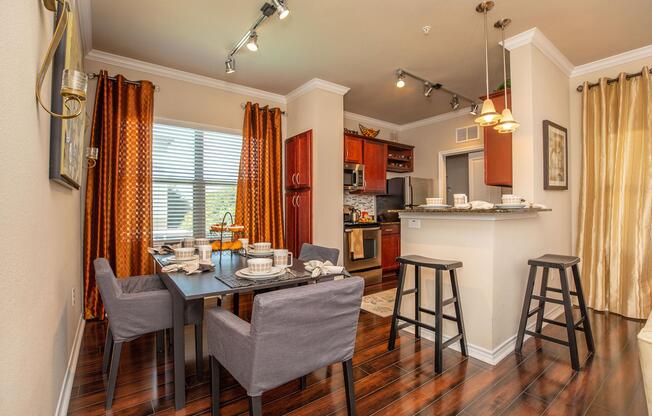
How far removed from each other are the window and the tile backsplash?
203 centimetres

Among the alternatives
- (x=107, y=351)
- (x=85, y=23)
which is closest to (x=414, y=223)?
(x=107, y=351)

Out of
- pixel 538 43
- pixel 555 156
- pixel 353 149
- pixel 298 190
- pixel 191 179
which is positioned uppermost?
pixel 538 43

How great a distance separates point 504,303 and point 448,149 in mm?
3521

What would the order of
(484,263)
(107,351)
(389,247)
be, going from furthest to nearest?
1. (389,247)
2. (484,263)
3. (107,351)

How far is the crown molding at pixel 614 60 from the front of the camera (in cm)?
317

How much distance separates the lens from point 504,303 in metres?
2.43

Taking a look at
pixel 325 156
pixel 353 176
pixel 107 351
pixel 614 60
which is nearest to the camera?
pixel 107 351

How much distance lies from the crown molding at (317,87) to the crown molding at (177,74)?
1.01 feet

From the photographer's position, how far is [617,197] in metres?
3.27

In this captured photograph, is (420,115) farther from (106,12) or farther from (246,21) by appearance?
(106,12)

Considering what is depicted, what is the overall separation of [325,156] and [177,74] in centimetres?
195

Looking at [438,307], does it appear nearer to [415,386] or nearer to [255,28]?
[415,386]

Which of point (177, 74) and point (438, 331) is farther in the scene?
point (177, 74)

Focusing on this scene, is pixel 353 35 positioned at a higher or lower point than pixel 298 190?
higher
